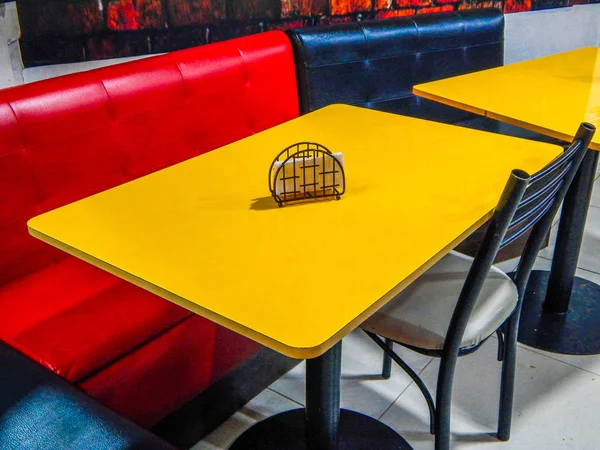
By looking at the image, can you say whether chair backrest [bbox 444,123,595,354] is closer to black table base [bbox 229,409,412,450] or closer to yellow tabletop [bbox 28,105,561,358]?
yellow tabletop [bbox 28,105,561,358]

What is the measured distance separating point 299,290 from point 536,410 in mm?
1246

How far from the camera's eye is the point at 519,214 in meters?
1.45

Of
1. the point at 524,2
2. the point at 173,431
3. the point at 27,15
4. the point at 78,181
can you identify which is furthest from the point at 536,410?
the point at 524,2

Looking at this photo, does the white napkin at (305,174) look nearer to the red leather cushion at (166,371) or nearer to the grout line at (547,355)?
the red leather cushion at (166,371)

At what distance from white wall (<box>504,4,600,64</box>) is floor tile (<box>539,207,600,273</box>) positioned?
3.96ft

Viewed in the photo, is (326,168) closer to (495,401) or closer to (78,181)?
(78,181)

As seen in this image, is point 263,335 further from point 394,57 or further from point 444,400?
point 394,57

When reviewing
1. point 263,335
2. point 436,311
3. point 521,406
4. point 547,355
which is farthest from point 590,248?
point 263,335

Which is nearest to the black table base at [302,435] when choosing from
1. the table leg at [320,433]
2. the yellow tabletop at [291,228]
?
the table leg at [320,433]

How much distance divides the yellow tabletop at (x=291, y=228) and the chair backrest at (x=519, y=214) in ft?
0.22

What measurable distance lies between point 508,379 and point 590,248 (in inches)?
52.1

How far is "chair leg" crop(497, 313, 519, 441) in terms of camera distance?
1862mm

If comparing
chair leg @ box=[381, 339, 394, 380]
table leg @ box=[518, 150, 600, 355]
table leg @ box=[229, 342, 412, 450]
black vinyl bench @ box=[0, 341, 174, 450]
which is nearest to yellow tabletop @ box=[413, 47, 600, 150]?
table leg @ box=[518, 150, 600, 355]

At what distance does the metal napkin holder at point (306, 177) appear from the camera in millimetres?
1514
